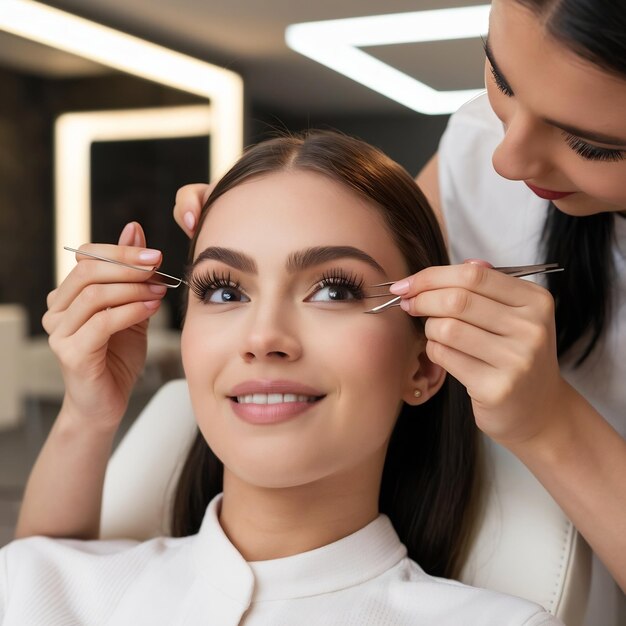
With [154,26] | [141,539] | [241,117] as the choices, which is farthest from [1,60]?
[141,539]

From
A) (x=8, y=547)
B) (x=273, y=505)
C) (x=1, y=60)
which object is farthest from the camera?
(x=1, y=60)

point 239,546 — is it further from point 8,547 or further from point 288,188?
point 288,188

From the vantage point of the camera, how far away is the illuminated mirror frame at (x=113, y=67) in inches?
244

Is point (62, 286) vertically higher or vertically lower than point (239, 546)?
higher

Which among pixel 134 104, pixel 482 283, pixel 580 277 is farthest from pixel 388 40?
pixel 482 283

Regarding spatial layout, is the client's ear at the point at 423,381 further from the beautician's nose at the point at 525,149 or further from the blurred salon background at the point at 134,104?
the blurred salon background at the point at 134,104

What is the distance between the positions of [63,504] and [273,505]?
402mm

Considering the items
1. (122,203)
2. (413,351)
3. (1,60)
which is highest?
(1,60)

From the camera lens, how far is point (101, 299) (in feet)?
4.33

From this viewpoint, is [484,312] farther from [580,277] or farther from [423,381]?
[580,277]

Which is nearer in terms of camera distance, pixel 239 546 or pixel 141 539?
pixel 239 546

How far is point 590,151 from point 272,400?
0.50 metres

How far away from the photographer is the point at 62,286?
1.37 meters

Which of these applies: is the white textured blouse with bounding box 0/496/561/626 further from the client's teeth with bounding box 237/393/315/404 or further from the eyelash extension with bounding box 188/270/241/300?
the eyelash extension with bounding box 188/270/241/300
